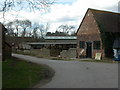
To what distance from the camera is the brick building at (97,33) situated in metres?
32.9

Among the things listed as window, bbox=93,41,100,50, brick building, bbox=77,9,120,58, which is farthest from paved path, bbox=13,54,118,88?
window, bbox=93,41,100,50

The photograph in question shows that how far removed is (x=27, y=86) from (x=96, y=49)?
24.3 meters

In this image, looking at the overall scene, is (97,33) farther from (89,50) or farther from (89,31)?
(89,50)

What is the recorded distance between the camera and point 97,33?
1321 inches

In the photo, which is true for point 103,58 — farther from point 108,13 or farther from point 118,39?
point 108,13

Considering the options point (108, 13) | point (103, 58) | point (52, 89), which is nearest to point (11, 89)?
point (52, 89)

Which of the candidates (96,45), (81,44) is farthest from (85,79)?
(81,44)

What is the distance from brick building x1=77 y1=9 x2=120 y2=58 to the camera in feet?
108

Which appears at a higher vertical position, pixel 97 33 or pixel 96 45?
pixel 97 33

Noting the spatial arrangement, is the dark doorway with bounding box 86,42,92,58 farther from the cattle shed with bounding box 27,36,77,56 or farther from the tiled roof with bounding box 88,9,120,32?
the cattle shed with bounding box 27,36,77,56

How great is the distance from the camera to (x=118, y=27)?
34.9 m

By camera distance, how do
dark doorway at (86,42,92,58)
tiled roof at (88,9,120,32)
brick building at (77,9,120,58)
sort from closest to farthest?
brick building at (77,9,120,58), tiled roof at (88,9,120,32), dark doorway at (86,42,92,58)

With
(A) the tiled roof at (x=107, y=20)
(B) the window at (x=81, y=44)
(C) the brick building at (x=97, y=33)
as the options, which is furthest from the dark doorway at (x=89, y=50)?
(A) the tiled roof at (x=107, y=20)

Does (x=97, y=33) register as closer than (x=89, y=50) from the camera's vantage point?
Yes
